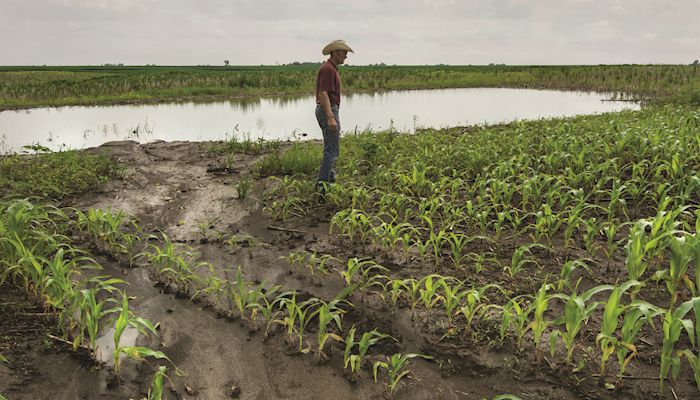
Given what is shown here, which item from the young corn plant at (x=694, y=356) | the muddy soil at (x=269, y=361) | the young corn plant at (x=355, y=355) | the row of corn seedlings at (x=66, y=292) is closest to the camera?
the young corn plant at (x=694, y=356)

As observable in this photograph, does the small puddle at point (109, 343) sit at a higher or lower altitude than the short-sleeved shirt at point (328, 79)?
lower

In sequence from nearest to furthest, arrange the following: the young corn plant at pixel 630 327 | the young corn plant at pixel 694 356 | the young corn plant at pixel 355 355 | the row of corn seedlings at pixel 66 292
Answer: the young corn plant at pixel 694 356 → the young corn plant at pixel 630 327 → the young corn plant at pixel 355 355 → the row of corn seedlings at pixel 66 292

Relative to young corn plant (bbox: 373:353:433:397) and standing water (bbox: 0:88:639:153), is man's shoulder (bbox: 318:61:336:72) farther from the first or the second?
standing water (bbox: 0:88:639:153)

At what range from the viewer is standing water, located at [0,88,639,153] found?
12.1 metres

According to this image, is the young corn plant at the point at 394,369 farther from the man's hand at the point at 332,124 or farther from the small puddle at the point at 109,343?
the man's hand at the point at 332,124

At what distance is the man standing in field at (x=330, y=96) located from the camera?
6062 millimetres

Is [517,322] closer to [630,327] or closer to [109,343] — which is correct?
[630,327]

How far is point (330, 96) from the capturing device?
20.7 feet

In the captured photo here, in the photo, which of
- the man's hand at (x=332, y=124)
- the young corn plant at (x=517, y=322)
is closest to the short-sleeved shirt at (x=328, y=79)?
the man's hand at (x=332, y=124)

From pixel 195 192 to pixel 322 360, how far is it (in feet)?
15.5

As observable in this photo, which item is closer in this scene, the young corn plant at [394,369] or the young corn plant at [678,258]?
the young corn plant at [394,369]

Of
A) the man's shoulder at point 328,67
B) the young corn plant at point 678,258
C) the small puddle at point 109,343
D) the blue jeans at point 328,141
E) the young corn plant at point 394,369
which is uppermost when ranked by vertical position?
the man's shoulder at point 328,67

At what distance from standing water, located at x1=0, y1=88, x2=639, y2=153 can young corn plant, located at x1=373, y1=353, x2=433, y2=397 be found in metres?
8.72

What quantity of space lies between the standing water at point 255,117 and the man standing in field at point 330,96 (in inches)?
198
